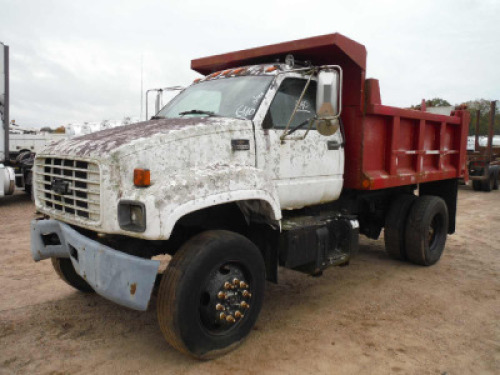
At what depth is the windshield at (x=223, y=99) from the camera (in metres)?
4.03

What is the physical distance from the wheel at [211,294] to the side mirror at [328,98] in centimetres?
123

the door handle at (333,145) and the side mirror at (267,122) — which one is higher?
the side mirror at (267,122)

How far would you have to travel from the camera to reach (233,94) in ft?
14.0

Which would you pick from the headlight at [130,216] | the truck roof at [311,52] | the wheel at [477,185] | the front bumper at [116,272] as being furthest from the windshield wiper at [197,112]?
the wheel at [477,185]

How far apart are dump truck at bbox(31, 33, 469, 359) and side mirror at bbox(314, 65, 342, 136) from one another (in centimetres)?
1

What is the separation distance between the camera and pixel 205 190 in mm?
3227

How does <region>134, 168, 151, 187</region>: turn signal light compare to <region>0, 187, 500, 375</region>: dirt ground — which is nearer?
<region>134, 168, 151, 187</region>: turn signal light

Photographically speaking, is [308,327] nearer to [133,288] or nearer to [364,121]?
[133,288]

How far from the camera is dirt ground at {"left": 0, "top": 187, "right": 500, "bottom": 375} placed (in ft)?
11.0

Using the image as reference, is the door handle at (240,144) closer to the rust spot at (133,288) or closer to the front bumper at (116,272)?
the front bumper at (116,272)

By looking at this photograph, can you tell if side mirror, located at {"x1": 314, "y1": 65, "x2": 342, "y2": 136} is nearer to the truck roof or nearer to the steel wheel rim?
the truck roof

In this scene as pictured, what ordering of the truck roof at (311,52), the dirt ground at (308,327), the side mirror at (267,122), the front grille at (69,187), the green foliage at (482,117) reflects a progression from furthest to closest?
the green foliage at (482,117), the truck roof at (311,52), the side mirror at (267,122), the dirt ground at (308,327), the front grille at (69,187)

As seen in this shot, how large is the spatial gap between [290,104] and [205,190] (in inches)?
59.1

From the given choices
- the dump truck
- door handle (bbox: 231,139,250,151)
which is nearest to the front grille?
the dump truck
